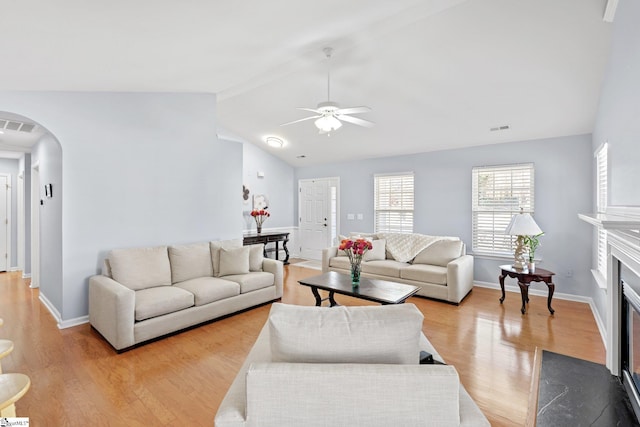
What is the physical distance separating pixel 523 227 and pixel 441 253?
1.21 meters

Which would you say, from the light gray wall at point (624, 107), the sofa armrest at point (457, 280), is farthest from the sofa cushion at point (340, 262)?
the light gray wall at point (624, 107)

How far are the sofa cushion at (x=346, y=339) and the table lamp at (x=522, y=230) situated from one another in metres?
3.39

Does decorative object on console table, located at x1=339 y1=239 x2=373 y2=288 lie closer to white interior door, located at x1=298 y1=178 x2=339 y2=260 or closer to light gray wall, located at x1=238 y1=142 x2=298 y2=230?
white interior door, located at x1=298 y1=178 x2=339 y2=260

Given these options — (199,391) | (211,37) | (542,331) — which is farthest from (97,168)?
(542,331)

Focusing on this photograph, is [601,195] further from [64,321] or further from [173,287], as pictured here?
[64,321]

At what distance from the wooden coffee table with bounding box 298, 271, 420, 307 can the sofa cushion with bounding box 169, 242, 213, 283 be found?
4.61 feet

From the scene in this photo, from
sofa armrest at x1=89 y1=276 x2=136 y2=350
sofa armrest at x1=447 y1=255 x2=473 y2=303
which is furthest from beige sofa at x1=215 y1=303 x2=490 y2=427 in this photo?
sofa armrest at x1=447 y1=255 x2=473 y2=303

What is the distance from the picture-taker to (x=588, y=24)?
2.66m

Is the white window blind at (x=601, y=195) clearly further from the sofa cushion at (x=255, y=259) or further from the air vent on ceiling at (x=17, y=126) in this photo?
the air vent on ceiling at (x=17, y=126)

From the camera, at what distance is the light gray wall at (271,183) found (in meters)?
6.95

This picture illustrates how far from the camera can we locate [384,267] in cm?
498

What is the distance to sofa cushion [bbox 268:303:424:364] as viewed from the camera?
1237mm

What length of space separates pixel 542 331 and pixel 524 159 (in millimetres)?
2611

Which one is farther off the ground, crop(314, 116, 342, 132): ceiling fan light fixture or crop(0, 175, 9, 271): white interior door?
crop(314, 116, 342, 132): ceiling fan light fixture
